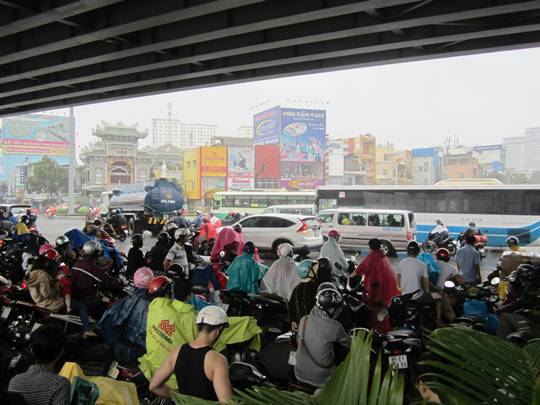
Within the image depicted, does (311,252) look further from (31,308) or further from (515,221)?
(31,308)

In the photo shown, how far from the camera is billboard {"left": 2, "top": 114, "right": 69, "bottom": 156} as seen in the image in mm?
83250

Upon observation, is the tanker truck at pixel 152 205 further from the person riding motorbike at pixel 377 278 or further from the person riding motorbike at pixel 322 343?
the person riding motorbike at pixel 322 343

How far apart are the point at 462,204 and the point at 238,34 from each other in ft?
56.1

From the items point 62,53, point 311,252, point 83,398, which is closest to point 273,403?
point 83,398

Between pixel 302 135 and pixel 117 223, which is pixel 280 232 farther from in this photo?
pixel 302 135

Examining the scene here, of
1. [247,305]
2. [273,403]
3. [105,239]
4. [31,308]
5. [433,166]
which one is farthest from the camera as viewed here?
[433,166]

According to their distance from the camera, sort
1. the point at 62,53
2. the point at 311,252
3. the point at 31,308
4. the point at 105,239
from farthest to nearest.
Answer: the point at 311,252 → the point at 62,53 → the point at 105,239 → the point at 31,308

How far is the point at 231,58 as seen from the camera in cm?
1398

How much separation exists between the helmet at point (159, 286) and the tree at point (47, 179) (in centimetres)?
7303

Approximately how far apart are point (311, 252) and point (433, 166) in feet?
251

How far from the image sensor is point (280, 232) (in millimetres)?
19734

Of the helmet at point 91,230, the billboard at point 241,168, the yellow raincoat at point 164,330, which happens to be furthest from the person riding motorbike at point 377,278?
the billboard at point 241,168

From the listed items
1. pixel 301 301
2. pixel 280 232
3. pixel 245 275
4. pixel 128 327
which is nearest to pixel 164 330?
pixel 128 327

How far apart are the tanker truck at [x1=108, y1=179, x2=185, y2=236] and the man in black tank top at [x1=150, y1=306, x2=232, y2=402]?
26632 mm
